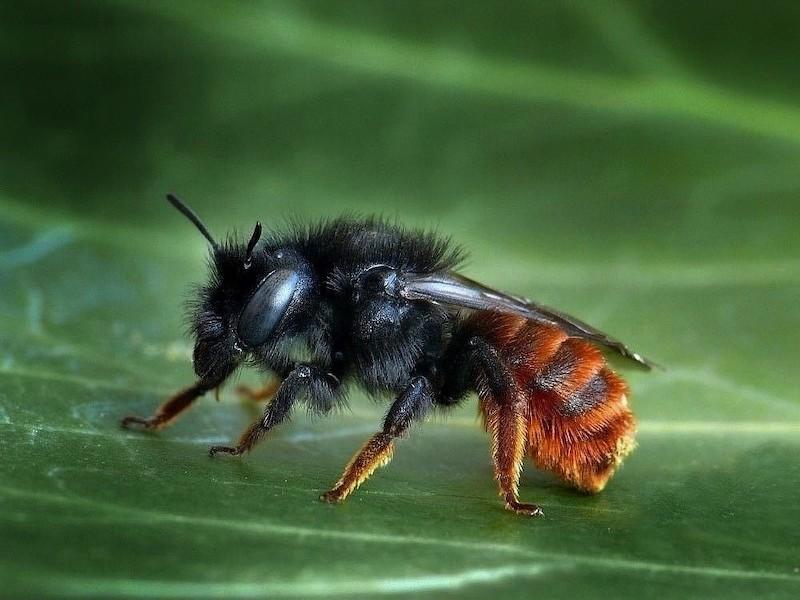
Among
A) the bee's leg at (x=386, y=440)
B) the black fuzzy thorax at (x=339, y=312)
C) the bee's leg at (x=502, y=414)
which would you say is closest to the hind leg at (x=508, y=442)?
the bee's leg at (x=502, y=414)

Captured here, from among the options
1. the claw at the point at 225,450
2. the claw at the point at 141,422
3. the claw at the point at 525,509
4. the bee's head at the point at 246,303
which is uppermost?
the bee's head at the point at 246,303

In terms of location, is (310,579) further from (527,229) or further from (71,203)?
(71,203)

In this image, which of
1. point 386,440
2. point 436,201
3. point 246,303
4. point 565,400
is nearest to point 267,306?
point 246,303

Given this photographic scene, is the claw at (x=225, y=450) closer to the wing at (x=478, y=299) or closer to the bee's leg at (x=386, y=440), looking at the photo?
the bee's leg at (x=386, y=440)

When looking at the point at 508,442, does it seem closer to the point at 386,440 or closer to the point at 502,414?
the point at 502,414

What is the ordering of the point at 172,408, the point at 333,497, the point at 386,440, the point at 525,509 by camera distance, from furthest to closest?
the point at 172,408
the point at 386,440
the point at 525,509
the point at 333,497
